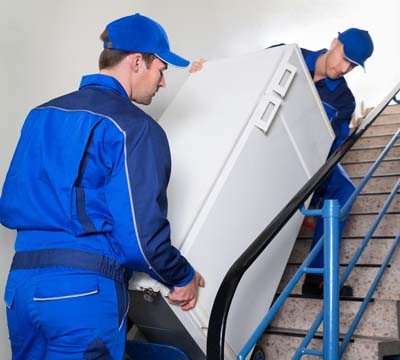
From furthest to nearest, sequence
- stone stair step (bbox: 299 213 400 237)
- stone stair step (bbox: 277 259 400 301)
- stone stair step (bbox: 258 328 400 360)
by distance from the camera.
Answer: stone stair step (bbox: 299 213 400 237) → stone stair step (bbox: 277 259 400 301) → stone stair step (bbox: 258 328 400 360)

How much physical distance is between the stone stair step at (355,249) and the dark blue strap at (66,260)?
1.68m

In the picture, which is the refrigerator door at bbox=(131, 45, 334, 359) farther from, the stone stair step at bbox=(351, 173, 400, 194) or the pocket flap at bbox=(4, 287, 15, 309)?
the stone stair step at bbox=(351, 173, 400, 194)

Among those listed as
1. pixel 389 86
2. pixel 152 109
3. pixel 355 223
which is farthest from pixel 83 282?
pixel 389 86

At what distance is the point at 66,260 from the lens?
4.06ft

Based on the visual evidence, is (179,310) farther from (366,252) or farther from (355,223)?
(355,223)

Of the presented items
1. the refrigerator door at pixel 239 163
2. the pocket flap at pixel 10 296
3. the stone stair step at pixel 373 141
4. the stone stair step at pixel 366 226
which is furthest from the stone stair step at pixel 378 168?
the pocket flap at pixel 10 296

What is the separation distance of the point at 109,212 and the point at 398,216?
205 centimetres

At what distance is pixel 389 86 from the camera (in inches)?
217

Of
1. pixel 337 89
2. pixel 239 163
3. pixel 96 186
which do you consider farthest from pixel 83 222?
pixel 337 89

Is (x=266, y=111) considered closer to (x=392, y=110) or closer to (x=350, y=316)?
(x=350, y=316)

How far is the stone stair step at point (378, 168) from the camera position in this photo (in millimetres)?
3538

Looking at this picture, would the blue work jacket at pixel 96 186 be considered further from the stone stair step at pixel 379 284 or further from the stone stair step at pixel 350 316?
the stone stair step at pixel 379 284

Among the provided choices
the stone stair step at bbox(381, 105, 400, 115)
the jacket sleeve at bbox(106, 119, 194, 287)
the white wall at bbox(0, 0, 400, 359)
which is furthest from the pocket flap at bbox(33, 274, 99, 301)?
the stone stair step at bbox(381, 105, 400, 115)

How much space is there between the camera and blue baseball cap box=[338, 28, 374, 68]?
7.62 feet
